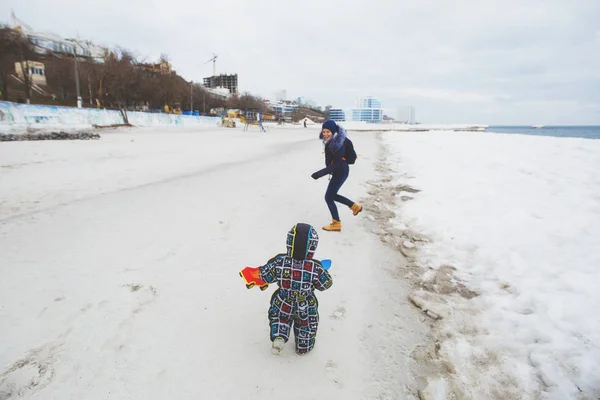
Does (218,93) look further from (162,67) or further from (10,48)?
(10,48)

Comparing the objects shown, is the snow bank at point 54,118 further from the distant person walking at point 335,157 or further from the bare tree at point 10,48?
the distant person walking at point 335,157

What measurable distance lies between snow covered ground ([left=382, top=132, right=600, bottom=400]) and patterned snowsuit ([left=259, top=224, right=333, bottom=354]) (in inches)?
37.2

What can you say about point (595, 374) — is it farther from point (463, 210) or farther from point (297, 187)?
point (297, 187)

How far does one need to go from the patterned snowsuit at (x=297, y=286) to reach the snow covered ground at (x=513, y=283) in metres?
0.95

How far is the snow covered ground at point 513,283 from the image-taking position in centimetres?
200

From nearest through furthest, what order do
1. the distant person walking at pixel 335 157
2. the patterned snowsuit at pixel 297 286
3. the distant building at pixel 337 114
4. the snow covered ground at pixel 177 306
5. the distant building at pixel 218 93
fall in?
the snow covered ground at pixel 177 306 → the patterned snowsuit at pixel 297 286 → the distant person walking at pixel 335 157 → the distant building at pixel 218 93 → the distant building at pixel 337 114

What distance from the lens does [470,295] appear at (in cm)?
296

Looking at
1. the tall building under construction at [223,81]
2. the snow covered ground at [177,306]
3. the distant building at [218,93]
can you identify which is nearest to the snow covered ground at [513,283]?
the snow covered ground at [177,306]

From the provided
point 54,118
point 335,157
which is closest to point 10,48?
point 54,118

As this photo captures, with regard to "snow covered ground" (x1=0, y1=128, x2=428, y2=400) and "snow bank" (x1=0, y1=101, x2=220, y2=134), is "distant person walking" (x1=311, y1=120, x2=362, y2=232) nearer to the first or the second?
"snow covered ground" (x1=0, y1=128, x2=428, y2=400)

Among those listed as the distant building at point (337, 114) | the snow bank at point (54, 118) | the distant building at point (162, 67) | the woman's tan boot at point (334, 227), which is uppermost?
the distant building at point (337, 114)

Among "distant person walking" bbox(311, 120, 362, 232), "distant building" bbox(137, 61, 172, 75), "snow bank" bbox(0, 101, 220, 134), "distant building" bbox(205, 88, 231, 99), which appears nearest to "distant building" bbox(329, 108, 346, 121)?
"distant building" bbox(205, 88, 231, 99)

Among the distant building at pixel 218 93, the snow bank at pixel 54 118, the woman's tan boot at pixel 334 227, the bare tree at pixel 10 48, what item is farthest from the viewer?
the distant building at pixel 218 93

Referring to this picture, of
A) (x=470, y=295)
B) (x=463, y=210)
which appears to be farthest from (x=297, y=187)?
(x=470, y=295)
